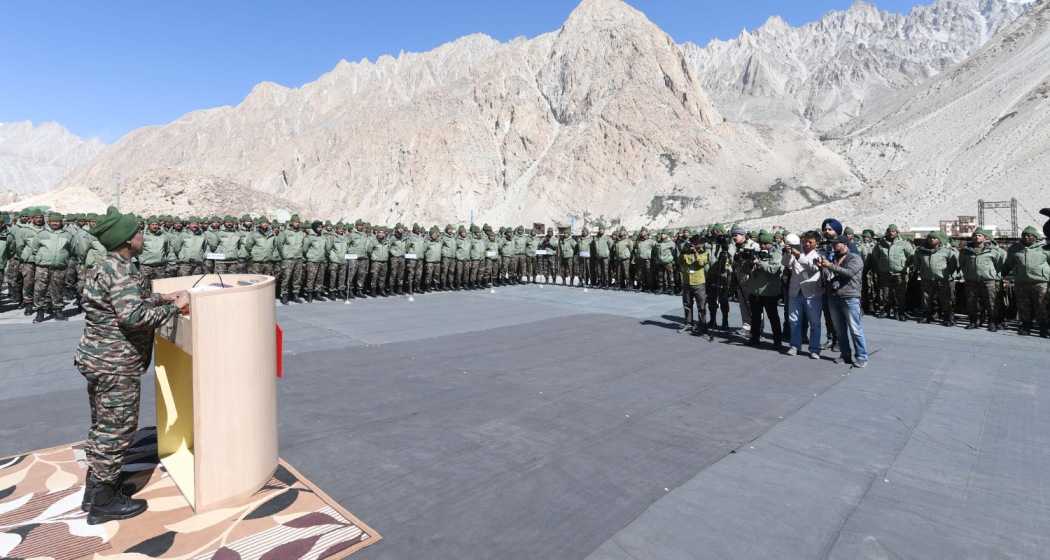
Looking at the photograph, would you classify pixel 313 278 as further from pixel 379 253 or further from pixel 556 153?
pixel 556 153

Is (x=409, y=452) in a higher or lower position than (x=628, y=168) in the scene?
lower

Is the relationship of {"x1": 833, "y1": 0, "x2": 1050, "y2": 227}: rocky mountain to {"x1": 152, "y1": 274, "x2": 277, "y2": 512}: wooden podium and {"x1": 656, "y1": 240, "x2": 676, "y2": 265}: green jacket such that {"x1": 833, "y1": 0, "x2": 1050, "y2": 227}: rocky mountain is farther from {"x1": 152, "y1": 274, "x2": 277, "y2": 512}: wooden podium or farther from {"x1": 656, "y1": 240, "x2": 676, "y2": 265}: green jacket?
{"x1": 152, "y1": 274, "x2": 277, "y2": 512}: wooden podium

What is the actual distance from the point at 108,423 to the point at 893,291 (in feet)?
38.7

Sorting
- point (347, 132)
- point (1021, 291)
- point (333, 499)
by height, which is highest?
point (347, 132)

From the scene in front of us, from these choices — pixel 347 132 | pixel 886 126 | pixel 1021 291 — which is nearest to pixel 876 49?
pixel 886 126

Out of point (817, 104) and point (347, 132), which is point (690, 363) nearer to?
point (347, 132)

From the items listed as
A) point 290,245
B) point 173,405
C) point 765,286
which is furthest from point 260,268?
point 765,286

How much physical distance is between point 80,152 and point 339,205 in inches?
6198

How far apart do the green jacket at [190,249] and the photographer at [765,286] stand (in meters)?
10.7

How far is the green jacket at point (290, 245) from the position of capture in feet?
39.9

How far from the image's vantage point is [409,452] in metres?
4.16

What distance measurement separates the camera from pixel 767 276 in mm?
7781

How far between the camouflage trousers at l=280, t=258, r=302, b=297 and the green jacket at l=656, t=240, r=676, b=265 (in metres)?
8.36

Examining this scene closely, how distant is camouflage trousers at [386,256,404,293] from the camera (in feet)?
45.5
